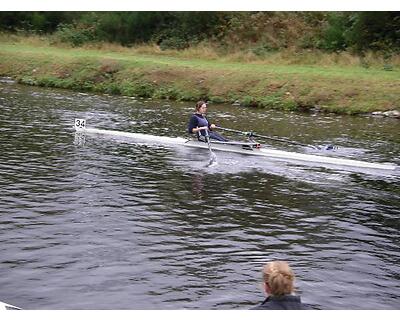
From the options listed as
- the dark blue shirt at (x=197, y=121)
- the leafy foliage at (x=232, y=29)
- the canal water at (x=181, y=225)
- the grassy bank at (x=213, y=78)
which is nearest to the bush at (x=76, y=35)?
the leafy foliage at (x=232, y=29)

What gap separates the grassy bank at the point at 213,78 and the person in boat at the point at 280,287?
2910 cm

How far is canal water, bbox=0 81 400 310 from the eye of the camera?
10.5 m

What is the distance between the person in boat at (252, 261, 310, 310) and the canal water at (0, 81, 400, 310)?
3.31m

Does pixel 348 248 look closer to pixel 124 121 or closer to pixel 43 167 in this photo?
pixel 43 167

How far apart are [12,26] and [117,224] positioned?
57066 mm

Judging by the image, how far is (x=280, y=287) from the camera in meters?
6.58

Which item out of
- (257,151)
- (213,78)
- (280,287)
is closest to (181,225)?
(280,287)

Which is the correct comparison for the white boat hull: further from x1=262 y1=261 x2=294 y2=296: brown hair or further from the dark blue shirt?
x1=262 y1=261 x2=294 y2=296: brown hair

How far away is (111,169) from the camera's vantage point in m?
19.6

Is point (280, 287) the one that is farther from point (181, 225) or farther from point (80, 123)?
point (80, 123)

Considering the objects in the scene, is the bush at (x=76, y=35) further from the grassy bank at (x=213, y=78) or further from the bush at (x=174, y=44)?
the bush at (x=174, y=44)

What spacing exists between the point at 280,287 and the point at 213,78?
1374 inches

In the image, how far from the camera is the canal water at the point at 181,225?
10523 millimetres
